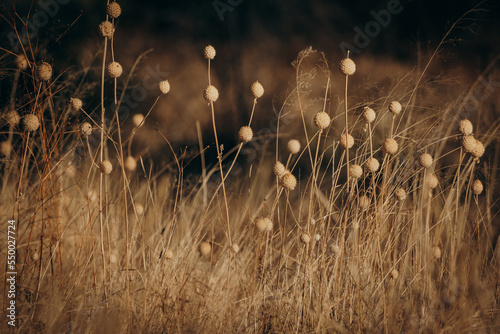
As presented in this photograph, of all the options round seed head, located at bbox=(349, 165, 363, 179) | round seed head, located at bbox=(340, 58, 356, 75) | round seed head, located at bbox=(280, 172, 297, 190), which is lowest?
round seed head, located at bbox=(280, 172, 297, 190)

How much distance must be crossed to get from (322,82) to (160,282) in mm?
1558

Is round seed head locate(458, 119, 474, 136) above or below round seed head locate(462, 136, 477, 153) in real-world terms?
above

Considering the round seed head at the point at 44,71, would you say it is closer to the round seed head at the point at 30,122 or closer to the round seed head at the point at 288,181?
the round seed head at the point at 30,122

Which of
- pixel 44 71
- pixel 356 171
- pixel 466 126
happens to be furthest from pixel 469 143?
pixel 44 71

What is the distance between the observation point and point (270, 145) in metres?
2.67

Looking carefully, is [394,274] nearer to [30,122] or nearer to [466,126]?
[466,126]

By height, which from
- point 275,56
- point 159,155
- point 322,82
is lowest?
point 159,155

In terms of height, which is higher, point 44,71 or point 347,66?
point 347,66

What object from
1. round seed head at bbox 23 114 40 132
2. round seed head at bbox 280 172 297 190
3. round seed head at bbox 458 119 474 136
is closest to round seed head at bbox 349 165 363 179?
Answer: round seed head at bbox 280 172 297 190

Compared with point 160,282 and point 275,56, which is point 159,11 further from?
point 160,282

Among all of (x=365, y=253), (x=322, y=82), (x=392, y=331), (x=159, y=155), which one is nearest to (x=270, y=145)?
(x=322, y=82)

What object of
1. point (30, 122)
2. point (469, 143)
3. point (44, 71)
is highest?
point (469, 143)

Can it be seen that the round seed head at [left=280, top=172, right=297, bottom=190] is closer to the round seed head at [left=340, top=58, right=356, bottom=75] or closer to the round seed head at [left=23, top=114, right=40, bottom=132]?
the round seed head at [left=340, top=58, right=356, bottom=75]

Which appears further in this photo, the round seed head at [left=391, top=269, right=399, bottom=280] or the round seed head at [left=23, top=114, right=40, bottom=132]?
the round seed head at [left=391, top=269, right=399, bottom=280]
